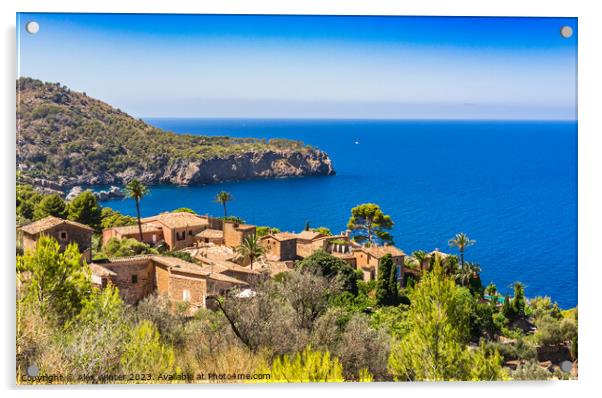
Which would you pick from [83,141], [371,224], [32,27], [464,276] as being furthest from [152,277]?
[464,276]

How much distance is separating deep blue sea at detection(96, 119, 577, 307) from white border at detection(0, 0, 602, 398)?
19 centimetres

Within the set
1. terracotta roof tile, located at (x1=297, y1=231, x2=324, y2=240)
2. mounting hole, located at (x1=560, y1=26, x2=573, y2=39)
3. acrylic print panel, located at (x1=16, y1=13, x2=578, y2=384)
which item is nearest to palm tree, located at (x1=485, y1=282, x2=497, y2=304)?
acrylic print panel, located at (x1=16, y1=13, x2=578, y2=384)

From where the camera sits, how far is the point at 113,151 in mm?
11773

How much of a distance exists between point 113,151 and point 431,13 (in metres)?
7.05

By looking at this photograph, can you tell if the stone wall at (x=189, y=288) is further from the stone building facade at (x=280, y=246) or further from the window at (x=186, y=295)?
the stone building facade at (x=280, y=246)

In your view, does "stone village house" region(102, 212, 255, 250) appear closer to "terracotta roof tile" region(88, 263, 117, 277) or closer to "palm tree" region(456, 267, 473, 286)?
"terracotta roof tile" region(88, 263, 117, 277)

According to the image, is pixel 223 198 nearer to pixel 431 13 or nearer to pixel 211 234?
pixel 211 234

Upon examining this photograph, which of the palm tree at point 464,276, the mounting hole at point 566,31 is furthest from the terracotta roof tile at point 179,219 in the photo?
the mounting hole at point 566,31

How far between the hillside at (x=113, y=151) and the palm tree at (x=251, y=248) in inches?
76.0

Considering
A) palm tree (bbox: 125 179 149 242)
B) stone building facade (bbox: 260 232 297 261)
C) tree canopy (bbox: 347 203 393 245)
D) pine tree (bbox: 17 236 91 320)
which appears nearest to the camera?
pine tree (bbox: 17 236 91 320)

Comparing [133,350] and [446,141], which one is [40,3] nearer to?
[133,350]

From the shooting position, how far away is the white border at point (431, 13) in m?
6.64

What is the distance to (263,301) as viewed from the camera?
7820mm

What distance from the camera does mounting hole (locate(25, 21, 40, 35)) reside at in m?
6.88
